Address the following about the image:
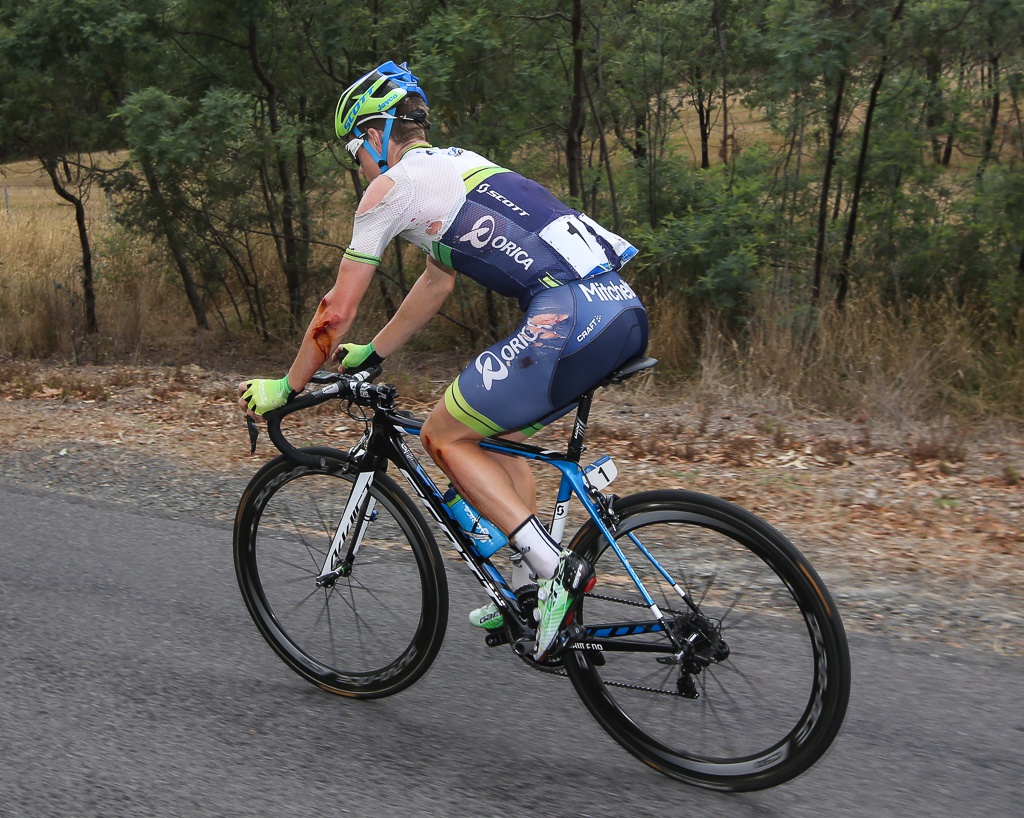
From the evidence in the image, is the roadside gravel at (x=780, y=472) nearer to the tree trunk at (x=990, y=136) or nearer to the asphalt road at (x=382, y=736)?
the asphalt road at (x=382, y=736)

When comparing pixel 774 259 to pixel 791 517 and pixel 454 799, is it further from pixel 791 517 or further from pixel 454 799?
pixel 454 799

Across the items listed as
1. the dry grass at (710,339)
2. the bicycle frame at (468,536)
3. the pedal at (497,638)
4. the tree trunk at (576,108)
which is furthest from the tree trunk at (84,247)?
the pedal at (497,638)

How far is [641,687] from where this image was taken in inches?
126

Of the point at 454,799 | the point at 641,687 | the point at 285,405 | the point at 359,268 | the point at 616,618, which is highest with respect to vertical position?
the point at 359,268

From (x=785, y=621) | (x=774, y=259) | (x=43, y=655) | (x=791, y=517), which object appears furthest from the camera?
(x=774, y=259)

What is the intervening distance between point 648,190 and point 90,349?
7.81 m

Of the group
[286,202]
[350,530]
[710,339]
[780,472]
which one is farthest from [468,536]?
[286,202]

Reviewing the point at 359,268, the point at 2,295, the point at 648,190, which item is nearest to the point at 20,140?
the point at 2,295

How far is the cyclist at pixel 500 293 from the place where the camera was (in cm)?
312

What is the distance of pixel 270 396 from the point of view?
330 centimetres

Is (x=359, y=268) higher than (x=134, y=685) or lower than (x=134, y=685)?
higher

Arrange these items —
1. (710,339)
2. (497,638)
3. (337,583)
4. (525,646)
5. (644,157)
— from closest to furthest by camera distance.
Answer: (525,646) < (497,638) < (337,583) < (710,339) < (644,157)

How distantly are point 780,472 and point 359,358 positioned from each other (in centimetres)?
349

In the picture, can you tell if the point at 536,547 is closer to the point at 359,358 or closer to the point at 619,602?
the point at 619,602
